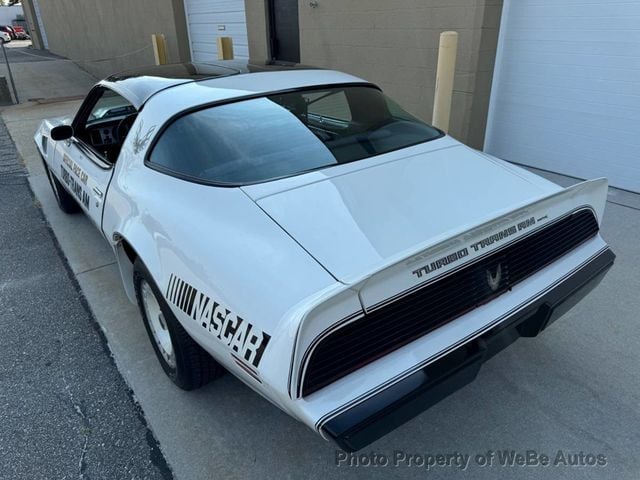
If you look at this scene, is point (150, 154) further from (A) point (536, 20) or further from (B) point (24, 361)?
(A) point (536, 20)

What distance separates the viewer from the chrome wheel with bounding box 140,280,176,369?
249 cm

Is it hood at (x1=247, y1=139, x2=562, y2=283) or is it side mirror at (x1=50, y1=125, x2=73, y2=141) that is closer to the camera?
hood at (x1=247, y1=139, x2=562, y2=283)

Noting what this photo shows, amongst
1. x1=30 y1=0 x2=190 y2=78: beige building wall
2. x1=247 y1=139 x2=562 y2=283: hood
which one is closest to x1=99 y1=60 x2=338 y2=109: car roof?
x1=247 y1=139 x2=562 y2=283: hood

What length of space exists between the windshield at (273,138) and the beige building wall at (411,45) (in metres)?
2.90

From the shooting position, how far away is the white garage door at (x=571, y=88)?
15.0 feet

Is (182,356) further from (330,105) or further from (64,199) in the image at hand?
(64,199)

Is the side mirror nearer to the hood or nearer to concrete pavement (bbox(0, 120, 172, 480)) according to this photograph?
concrete pavement (bbox(0, 120, 172, 480))

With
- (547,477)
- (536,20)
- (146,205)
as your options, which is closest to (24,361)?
(146,205)

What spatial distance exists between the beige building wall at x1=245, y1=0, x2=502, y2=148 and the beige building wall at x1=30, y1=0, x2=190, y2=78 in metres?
4.69

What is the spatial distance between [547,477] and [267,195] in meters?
1.65

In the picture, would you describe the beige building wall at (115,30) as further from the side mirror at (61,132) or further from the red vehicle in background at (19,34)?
the red vehicle in background at (19,34)

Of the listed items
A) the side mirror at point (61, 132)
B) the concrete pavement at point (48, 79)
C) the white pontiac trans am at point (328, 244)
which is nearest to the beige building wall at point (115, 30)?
the concrete pavement at point (48, 79)

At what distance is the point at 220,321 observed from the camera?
1.79m

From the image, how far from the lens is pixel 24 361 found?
9.07ft
